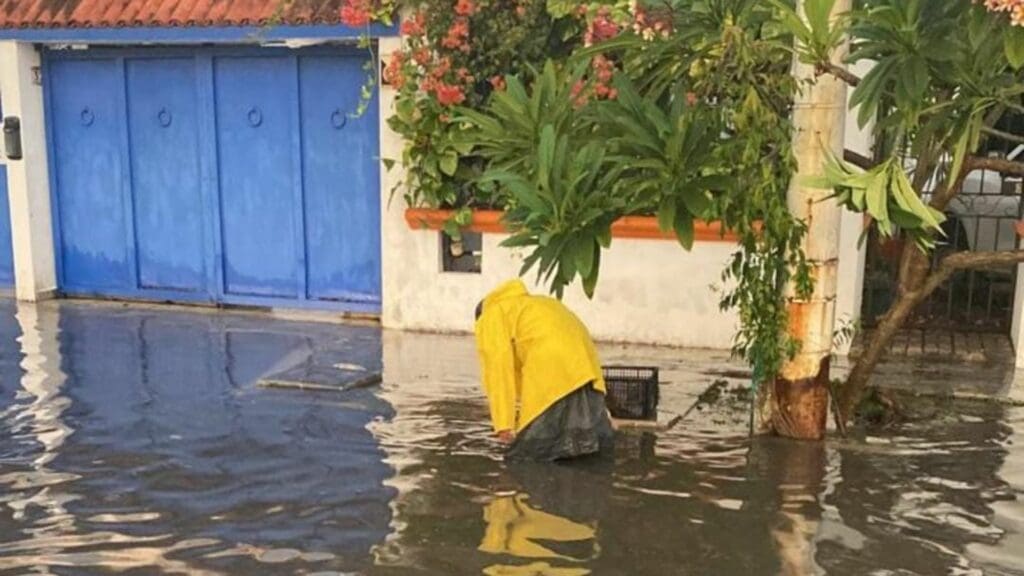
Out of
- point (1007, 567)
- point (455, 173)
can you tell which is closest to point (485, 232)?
point (455, 173)

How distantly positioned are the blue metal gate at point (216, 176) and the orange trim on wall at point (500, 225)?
74cm

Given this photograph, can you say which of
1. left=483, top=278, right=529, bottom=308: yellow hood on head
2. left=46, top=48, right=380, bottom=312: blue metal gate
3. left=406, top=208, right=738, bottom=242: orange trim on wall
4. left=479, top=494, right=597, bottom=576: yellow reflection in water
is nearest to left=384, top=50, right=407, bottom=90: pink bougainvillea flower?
left=46, top=48, right=380, bottom=312: blue metal gate

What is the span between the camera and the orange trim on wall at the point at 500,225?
8.38 m

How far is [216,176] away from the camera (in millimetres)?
10125

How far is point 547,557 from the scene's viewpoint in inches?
190

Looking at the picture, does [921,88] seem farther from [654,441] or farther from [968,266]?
[654,441]

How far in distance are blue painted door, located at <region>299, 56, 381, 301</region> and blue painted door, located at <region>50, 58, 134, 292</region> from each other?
194 centimetres

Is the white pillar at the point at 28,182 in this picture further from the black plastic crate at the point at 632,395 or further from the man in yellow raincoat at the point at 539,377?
the black plastic crate at the point at 632,395

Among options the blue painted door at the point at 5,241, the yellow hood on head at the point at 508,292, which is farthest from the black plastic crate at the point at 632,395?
the blue painted door at the point at 5,241

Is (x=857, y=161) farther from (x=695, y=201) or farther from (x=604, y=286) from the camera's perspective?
(x=604, y=286)

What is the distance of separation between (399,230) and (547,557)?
190 inches

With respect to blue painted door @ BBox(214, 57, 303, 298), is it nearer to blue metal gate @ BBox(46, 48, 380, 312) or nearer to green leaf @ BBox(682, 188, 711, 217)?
blue metal gate @ BBox(46, 48, 380, 312)

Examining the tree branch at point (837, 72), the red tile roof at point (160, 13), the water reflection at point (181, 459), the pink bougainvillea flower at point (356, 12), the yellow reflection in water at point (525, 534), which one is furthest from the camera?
the red tile roof at point (160, 13)

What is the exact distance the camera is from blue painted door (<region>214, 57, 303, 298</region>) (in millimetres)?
9812
